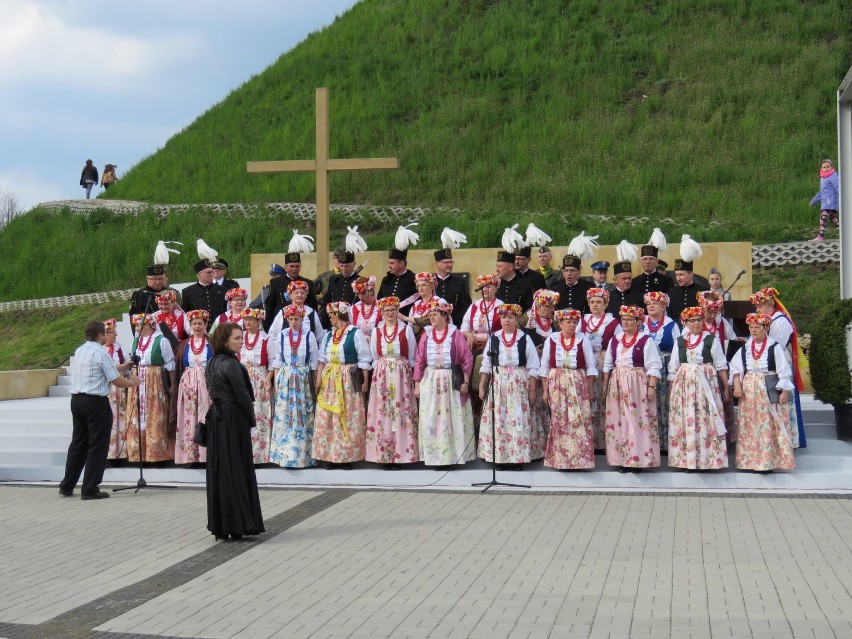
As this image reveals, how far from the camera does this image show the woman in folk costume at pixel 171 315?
42.8 feet

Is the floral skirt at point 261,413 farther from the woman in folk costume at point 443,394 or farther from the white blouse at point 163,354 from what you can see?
the woman in folk costume at point 443,394

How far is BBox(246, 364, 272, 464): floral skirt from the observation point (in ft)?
40.1

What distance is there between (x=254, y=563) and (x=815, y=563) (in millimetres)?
3808

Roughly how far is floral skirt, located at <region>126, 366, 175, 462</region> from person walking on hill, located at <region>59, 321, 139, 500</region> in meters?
1.16

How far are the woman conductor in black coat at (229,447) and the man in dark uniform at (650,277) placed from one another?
5.84 metres

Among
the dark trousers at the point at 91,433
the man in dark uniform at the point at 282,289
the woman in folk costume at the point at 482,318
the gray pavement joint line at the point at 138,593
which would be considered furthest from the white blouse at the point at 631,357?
the dark trousers at the point at 91,433

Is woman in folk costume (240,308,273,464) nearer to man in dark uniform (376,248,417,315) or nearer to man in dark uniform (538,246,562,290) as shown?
man in dark uniform (376,248,417,315)

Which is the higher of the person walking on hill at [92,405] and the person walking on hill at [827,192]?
the person walking on hill at [827,192]

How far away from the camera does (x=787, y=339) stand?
38.7 ft

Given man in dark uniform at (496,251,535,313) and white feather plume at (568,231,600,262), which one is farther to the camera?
white feather plume at (568,231,600,262)

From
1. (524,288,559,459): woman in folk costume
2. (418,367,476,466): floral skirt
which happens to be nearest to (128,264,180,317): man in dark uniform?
(418,367,476,466): floral skirt

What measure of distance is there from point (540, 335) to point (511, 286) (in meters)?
1.22

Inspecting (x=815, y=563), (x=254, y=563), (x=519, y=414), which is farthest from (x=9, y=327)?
(x=815, y=563)

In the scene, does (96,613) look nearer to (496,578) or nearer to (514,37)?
(496,578)
